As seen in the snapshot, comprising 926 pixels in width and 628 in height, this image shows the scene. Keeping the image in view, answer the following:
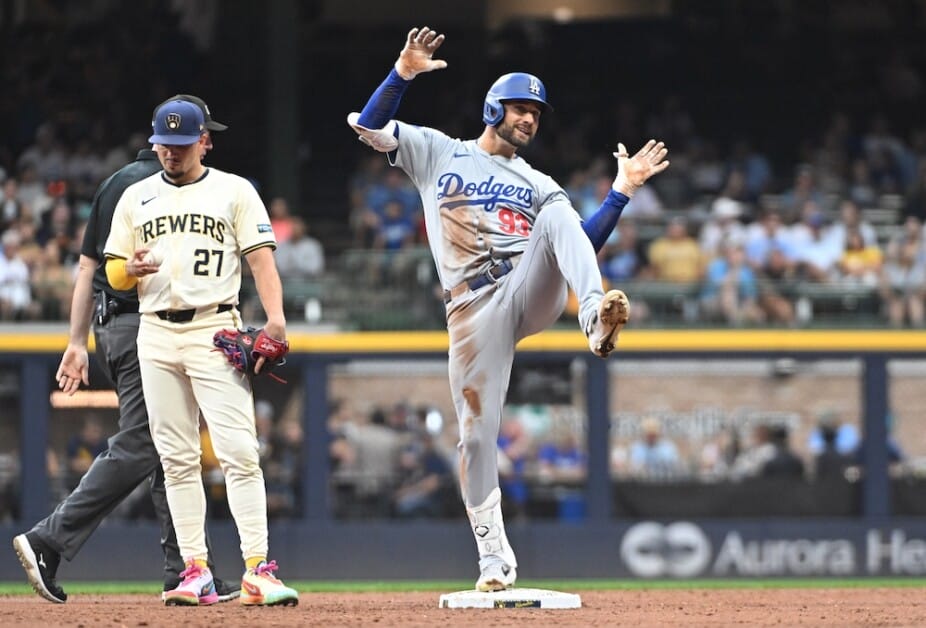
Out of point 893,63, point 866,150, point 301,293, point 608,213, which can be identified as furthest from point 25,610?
point 893,63

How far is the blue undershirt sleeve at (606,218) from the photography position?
23.2 feet

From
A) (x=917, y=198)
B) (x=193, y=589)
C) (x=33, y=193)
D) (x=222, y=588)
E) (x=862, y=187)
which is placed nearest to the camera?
(x=193, y=589)

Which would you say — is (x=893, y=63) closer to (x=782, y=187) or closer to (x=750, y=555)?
(x=782, y=187)

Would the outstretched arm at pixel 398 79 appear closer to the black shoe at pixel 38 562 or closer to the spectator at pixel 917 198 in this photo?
the black shoe at pixel 38 562

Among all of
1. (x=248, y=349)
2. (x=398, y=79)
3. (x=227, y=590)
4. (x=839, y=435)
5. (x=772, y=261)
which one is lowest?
(x=227, y=590)

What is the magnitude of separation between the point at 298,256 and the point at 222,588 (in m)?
7.86

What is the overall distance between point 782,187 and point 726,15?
3.84 meters

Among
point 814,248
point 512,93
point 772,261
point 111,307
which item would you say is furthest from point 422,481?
point 512,93

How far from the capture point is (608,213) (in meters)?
7.05

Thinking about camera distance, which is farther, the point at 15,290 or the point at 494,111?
the point at 15,290

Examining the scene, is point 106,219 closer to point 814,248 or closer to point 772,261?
point 772,261

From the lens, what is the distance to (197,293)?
22.1 feet

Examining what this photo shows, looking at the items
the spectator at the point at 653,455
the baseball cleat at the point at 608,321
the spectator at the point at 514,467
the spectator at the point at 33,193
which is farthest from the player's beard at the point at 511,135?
the spectator at the point at 33,193

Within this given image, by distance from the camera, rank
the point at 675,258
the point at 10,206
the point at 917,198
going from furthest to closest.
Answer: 1. the point at 917,198
2. the point at 10,206
3. the point at 675,258
